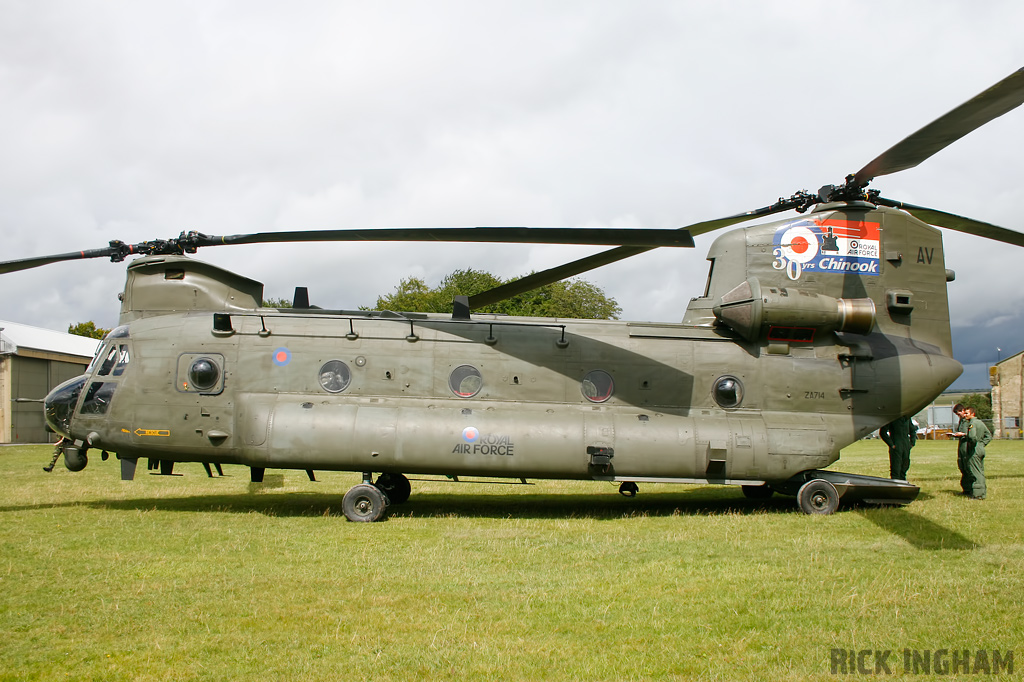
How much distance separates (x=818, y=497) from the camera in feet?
36.9

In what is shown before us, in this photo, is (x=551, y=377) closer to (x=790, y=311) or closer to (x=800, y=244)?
(x=790, y=311)

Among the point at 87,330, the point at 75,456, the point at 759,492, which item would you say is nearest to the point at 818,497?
the point at 759,492

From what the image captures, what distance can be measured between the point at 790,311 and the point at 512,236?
532cm

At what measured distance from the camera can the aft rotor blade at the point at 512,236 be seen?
8797mm

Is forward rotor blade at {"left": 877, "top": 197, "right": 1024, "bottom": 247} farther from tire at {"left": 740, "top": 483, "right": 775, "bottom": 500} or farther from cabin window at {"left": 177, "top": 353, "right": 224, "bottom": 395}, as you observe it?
cabin window at {"left": 177, "top": 353, "right": 224, "bottom": 395}

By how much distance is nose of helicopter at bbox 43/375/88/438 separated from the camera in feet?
38.5

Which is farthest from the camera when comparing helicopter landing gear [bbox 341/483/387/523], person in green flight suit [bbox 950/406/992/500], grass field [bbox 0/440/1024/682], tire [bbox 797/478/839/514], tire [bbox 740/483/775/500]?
tire [bbox 740/483/775/500]

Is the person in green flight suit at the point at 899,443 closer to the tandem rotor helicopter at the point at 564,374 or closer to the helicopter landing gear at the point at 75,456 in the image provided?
Answer: the tandem rotor helicopter at the point at 564,374

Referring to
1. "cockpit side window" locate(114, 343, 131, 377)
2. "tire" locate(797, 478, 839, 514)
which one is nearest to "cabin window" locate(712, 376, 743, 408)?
"tire" locate(797, 478, 839, 514)

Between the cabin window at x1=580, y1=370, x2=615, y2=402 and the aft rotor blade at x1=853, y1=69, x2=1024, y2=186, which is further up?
the aft rotor blade at x1=853, y1=69, x2=1024, y2=186

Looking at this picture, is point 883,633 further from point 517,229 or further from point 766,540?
point 517,229

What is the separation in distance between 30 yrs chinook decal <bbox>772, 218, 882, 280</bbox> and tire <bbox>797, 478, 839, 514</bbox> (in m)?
3.62

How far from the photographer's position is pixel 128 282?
12.4m

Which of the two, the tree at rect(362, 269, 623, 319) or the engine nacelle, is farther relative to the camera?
the tree at rect(362, 269, 623, 319)
